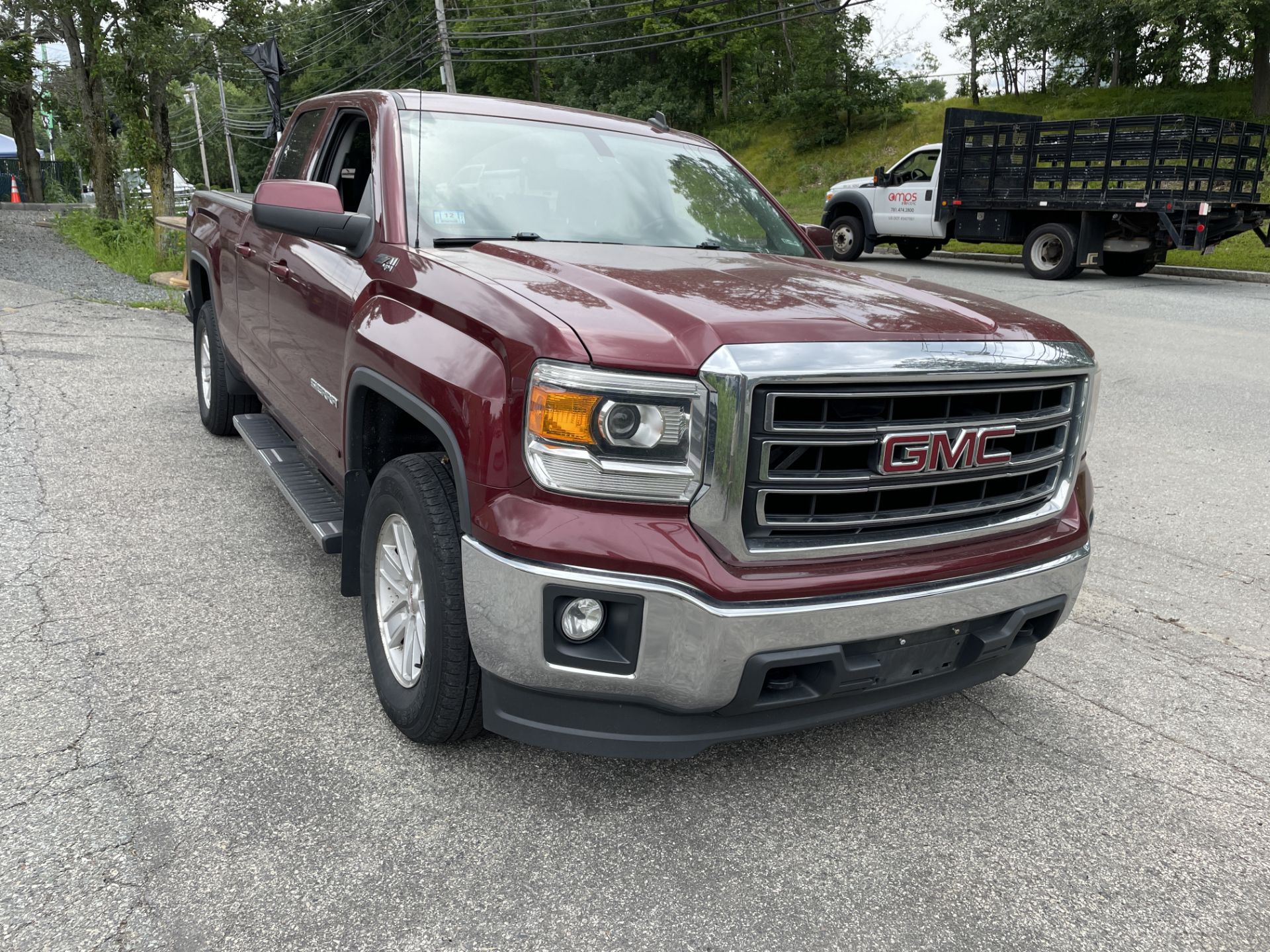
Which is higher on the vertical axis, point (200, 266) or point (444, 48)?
point (444, 48)

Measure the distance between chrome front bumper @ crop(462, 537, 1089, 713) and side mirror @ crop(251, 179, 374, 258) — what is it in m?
1.36

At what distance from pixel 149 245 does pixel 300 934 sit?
16264 millimetres

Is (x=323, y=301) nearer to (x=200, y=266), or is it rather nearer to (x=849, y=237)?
(x=200, y=266)

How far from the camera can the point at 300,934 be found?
224 cm

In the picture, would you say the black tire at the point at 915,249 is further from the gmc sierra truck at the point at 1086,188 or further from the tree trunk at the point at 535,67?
the tree trunk at the point at 535,67

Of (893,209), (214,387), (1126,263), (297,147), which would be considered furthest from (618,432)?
(893,209)

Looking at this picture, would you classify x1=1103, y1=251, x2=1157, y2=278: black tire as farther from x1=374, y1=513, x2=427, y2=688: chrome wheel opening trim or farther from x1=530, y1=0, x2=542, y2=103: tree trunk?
x1=530, y1=0, x2=542, y2=103: tree trunk

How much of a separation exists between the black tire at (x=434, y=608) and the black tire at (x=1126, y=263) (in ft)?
53.9

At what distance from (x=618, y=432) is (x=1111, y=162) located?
15.4 metres

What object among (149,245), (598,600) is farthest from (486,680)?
(149,245)

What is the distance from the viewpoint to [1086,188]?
15.5 m

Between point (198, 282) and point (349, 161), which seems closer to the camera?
point (349, 161)

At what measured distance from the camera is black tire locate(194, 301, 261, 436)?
5844 millimetres

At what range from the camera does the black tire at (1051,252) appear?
627 inches
